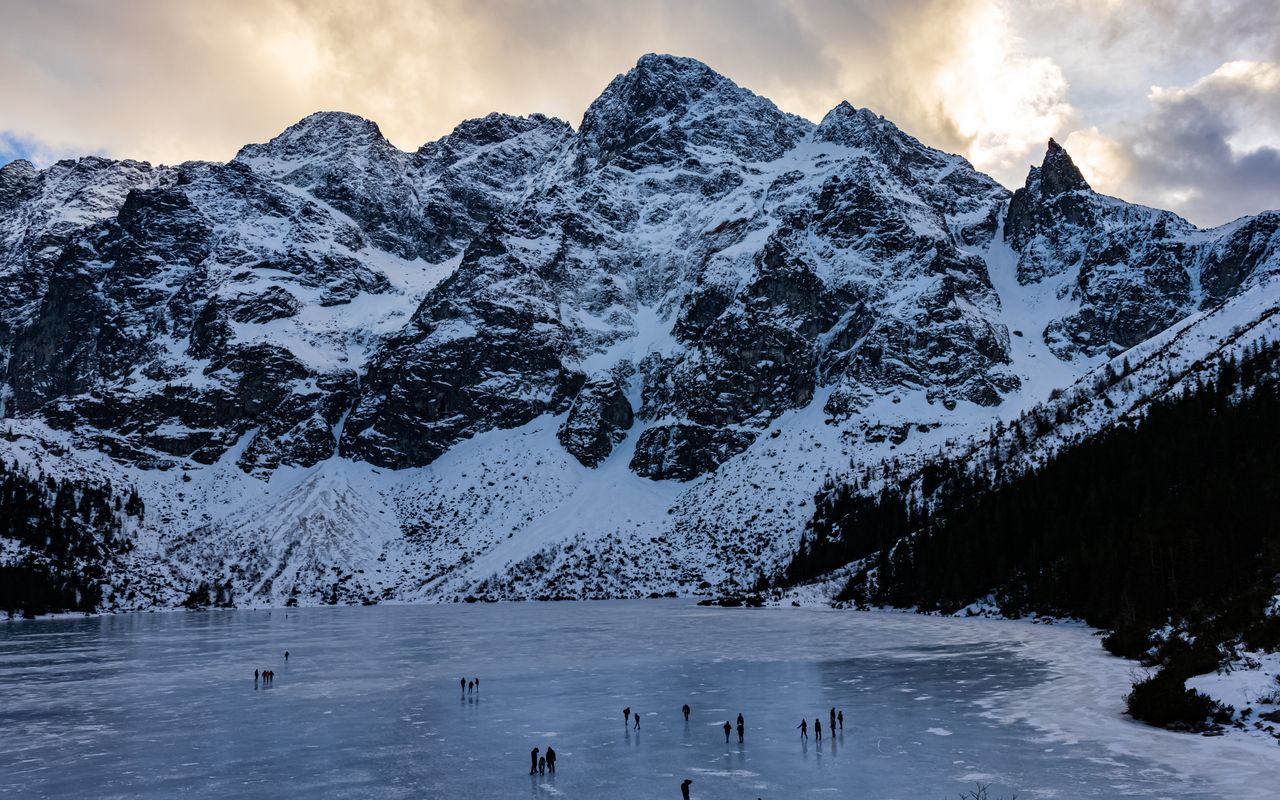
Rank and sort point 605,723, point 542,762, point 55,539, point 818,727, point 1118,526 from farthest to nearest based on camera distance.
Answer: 1. point 55,539
2. point 1118,526
3. point 605,723
4. point 818,727
5. point 542,762

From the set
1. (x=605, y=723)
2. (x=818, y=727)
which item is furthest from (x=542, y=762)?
(x=818, y=727)

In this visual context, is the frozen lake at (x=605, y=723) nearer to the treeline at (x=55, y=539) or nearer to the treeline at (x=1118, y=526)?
the treeline at (x=1118, y=526)

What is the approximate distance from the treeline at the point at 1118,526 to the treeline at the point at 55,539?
120 meters

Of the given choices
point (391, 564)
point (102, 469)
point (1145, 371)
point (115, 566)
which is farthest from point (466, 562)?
point (1145, 371)

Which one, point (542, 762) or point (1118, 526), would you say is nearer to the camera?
point (542, 762)

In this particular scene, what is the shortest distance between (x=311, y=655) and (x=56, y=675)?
1632 centimetres

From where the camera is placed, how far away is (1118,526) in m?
86.6

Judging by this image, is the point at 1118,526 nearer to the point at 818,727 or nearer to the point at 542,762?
the point at 818,727

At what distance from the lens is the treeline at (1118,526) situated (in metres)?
62.5

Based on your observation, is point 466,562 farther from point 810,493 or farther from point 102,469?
point 102,469

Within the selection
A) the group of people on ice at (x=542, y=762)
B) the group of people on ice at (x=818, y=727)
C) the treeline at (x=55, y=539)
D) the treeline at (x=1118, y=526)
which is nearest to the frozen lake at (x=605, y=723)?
the group of people on ice at (x=818, y=727)

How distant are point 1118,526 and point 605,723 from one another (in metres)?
Answer: 71.7

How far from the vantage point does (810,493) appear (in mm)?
180875

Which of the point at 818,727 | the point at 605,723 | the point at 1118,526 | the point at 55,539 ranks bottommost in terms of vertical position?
the point at 605,723
